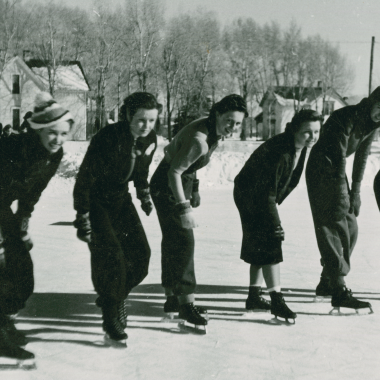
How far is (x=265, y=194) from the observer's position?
3859 mm

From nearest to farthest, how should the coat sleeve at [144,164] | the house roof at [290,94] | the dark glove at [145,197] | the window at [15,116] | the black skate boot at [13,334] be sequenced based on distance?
the black skate boot at [13,334] < the coat sleeve at [144,164] < the dark glove at [145,197] < the window at [15,116] < the house roof at [290,94]

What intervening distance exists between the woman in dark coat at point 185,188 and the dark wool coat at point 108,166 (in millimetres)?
287

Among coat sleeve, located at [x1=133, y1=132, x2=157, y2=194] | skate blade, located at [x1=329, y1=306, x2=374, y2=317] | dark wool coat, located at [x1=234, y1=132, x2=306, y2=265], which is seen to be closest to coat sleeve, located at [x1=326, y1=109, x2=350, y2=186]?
dark wool coat, located at [x1=234, y1=132, x2=306, y2=265]

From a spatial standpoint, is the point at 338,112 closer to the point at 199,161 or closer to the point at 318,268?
the point at 199,161

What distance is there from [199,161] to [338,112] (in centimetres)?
123

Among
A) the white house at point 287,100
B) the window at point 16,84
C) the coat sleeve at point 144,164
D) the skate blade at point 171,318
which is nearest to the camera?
the coat sleeve at point 144,164

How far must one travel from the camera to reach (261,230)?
12.8 ft

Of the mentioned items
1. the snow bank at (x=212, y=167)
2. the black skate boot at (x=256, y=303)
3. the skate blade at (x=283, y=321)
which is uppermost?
the snow bank at (x=212, y=167)


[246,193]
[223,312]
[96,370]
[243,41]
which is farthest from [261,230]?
[243,41]

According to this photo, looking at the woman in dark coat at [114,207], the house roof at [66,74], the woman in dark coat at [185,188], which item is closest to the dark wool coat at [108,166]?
the woman in dark coat at [114,207]

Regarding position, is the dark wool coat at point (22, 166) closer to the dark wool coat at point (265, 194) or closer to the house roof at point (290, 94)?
the dark wool coat at point (265, 194)

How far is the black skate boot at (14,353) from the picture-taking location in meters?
2.94

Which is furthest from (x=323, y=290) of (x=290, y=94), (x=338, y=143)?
(x=290, y=94)

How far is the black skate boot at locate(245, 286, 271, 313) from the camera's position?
4.02 meters
